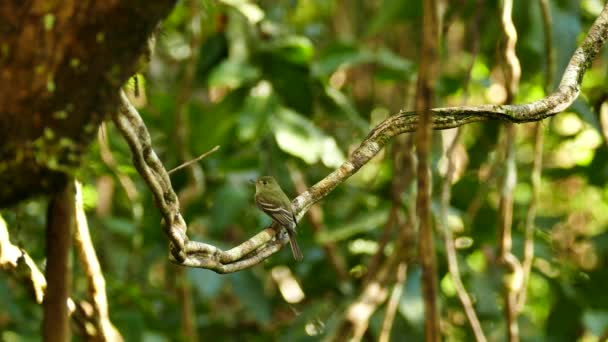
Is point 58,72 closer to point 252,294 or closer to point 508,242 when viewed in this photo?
point 508,242

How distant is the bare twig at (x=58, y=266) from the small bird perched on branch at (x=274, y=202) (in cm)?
109

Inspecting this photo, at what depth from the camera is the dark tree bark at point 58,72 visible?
4.59ft

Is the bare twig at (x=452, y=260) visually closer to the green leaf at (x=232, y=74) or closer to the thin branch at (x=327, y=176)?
the thin branch at (x=327, y=176)

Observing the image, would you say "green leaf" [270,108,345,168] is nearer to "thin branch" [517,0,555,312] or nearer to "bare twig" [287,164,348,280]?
"bare twig" [287,164,348,280]

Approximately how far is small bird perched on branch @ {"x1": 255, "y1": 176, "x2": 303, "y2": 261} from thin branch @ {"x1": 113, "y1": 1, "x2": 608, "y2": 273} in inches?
21.8

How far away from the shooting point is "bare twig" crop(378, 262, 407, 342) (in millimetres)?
3296

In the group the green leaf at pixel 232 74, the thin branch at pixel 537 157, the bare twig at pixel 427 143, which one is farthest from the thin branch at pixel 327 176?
the green leaf at pixel 232 74

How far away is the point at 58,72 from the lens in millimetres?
1418

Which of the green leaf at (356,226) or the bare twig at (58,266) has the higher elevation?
the bare twig at (58,266)

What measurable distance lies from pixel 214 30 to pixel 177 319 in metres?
1.48

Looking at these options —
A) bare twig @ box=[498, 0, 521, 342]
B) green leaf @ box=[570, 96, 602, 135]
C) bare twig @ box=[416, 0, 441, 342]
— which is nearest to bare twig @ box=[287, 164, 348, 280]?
bare twig @ box=[498, 0, 521, 342]

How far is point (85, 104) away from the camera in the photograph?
4.83 feet

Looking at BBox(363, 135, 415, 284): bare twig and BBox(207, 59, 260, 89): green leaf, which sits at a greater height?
BBox(207, 59, 260, 89): green leaf

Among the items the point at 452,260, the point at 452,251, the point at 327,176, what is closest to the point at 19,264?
the point at 327,176
